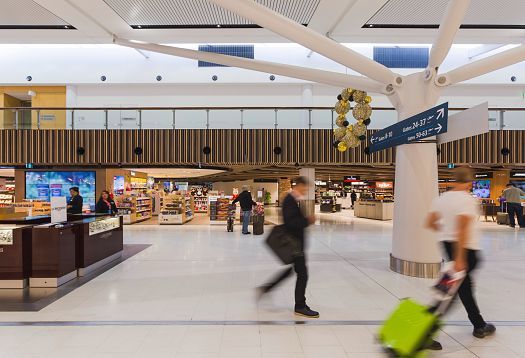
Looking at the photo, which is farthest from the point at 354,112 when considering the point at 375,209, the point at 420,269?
the point at 375,209

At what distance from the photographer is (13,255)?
190 inches

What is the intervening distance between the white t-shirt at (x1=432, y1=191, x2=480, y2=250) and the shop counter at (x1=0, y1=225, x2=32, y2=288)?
527cm

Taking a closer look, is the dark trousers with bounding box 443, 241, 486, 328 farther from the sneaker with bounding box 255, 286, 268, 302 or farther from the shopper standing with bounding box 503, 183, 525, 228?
the shopper standing with bounding box 503, 183, 525, 228

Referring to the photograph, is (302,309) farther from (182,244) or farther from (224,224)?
(224,224)

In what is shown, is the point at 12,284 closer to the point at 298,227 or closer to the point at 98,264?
the point at 98,264

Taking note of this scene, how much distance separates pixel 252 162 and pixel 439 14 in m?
6.46

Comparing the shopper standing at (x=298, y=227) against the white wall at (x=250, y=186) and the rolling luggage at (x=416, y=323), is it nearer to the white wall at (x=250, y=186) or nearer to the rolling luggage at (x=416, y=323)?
the rolling luggage at (x=416, y=323)

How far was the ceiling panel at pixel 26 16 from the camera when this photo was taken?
22.7 ft

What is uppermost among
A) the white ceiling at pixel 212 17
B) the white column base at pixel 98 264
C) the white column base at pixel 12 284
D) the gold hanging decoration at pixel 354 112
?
the white ceiling at pixel 212 17

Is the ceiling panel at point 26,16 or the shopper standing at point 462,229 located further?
the ceiling panel at point 26,16

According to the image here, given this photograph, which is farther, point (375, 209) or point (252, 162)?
point (375, 209)

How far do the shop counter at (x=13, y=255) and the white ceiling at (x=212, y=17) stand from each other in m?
4.42

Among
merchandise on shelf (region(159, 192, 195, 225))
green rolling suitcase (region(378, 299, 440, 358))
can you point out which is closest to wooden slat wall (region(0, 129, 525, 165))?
merchandise on shelf (region(159, 192, 195, 225))

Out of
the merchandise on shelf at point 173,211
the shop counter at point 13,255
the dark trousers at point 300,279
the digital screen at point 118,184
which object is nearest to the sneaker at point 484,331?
the dark trousers at point 300,279
